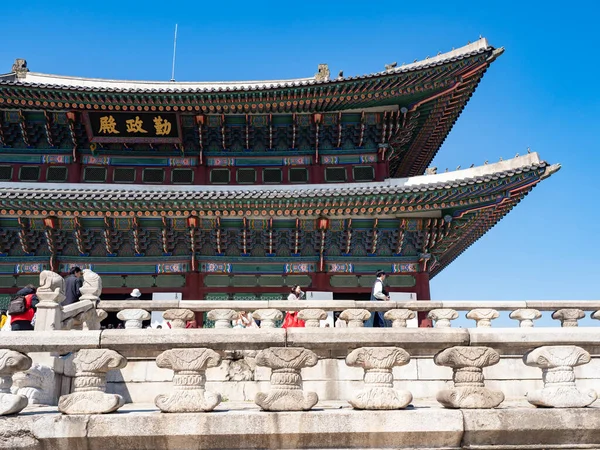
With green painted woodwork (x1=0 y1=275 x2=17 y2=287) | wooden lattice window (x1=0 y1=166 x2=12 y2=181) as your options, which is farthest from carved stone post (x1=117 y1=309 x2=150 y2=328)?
wooden lattice window (x1=0 y1=166 x2=12 y2=181)

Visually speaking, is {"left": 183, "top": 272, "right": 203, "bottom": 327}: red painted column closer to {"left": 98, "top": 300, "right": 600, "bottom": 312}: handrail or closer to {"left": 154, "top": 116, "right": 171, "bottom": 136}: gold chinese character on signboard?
{"left": 98, "top": 300, "right": 600, "bottom": 312}: handrail

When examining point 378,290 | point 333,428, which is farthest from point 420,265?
point 333,428

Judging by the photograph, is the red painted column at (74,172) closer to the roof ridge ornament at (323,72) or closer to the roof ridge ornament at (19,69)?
the roof ridge ornament at (19,69)

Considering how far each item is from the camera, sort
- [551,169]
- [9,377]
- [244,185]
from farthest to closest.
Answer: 1. [244,185]
2. [551,169]
3. [9,377]

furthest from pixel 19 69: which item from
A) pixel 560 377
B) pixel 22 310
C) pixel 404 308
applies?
pixel 560 377

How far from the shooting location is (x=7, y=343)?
5277mm

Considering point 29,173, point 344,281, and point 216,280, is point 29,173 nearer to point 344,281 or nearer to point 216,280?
point 216,280

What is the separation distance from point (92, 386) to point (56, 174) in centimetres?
1540

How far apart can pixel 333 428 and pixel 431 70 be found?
14132 mm

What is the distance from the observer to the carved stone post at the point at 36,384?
7223mm

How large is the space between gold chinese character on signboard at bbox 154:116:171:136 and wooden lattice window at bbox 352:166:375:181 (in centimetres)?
681

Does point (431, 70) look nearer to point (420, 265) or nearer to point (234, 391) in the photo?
point (420, 265)

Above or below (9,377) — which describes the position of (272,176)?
above

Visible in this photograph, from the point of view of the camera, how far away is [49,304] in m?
9.18
